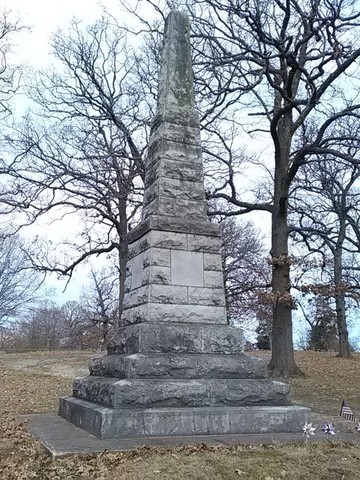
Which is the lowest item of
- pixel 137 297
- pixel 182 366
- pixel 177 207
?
pixel 182 366

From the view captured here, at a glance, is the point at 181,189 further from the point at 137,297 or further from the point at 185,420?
the point at 185,420

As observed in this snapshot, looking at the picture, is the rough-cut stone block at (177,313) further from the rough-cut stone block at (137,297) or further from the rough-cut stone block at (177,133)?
the rough-cut stone block at (177,133)

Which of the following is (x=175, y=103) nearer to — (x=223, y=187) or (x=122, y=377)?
(x=122, y=377)

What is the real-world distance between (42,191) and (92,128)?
10.5 feet

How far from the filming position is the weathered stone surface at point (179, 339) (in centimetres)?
648

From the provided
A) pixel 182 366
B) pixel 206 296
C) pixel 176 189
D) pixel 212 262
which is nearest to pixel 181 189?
pixel 176 189

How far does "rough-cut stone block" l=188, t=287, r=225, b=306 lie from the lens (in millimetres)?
7087

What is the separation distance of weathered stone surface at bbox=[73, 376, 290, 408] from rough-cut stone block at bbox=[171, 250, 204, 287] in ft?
4.91

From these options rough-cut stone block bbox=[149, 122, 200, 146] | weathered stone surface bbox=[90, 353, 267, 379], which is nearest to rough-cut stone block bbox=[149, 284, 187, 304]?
weathered stone surface bbox=[90, 353, 267, 379]

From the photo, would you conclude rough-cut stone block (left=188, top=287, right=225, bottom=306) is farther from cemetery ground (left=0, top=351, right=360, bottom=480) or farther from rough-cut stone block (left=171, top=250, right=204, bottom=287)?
cemetery ground (left=0, top=351, right=360, bottom=480)

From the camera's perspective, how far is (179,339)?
662 centimetres

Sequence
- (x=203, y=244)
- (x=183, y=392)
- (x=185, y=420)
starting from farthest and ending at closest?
(x=203, y=244) → (x=183, y=392) → (x=185, y=420)

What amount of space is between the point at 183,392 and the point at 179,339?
2.75 ft

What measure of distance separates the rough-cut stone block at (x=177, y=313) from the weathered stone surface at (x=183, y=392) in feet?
3.19
